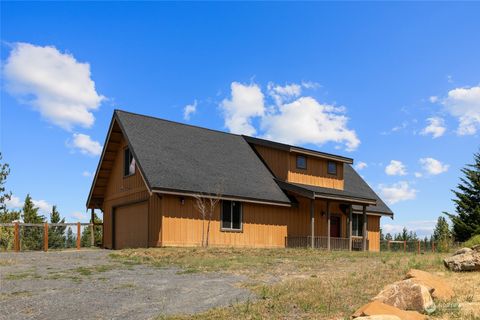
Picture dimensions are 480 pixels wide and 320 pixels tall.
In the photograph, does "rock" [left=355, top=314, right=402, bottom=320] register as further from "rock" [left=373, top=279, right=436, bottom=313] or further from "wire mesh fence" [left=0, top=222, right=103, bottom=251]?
"wire mesh fence" [left=0, top=222, right=103, bottom=251]

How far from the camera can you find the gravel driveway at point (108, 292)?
8828mm

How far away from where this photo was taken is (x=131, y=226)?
24016 millimetres

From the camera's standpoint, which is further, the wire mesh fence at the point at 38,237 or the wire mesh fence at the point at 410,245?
the wire mesh fence at the point at 410,245

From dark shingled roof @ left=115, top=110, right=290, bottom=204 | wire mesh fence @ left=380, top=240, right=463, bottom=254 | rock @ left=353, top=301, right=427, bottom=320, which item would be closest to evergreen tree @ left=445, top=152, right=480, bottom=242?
wire mesh fence @ left=380, top=240, right=463, bottom=254

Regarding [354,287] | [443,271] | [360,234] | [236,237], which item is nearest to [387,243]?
[360,234]

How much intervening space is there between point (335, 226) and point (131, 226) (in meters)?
12.3

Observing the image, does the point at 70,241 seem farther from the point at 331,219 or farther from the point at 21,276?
the point at 21,276

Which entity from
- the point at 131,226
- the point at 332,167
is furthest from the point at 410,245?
the point at 131,226

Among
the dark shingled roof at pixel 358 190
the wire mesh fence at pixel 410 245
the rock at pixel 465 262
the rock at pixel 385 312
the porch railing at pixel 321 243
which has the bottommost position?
the wire mesh fence at pixel 410 245

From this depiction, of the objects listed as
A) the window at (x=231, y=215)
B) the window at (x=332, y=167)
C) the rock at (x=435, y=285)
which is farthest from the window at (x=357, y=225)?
the rock at (x=435, y=285)

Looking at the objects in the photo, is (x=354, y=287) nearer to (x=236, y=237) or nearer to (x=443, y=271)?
(x=443, y=271)

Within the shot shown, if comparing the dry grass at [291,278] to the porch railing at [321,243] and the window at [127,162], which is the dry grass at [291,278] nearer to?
the porch railing at [321,243]

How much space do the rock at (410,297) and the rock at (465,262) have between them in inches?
174

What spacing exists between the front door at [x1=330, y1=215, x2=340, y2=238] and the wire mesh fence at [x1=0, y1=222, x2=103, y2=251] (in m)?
13.7
